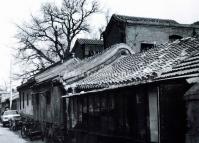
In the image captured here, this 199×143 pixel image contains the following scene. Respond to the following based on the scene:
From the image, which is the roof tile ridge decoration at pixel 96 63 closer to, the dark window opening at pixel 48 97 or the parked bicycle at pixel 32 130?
the dark window opening at pixel 48 97

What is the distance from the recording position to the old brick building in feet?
103

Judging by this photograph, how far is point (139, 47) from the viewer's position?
31828 millimetres

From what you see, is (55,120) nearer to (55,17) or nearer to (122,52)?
(122,52)

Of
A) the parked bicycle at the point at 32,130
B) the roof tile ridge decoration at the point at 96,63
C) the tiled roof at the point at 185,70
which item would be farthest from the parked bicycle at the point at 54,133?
the tiled roof at the point at 185,70

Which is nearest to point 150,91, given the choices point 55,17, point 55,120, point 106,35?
point 55,120

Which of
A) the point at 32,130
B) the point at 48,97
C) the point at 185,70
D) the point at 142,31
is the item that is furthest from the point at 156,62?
the point at 142,31

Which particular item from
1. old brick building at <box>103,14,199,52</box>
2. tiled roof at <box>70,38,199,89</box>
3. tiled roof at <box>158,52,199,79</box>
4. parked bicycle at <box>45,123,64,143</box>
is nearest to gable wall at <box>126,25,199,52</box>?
old brick building at <box>103,14,199,52</box>

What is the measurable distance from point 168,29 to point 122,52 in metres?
14.3

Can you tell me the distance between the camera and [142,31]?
105 ft

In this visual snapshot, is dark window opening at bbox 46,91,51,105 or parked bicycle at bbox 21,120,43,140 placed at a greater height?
dark window opening at bbox 46,91,51,105

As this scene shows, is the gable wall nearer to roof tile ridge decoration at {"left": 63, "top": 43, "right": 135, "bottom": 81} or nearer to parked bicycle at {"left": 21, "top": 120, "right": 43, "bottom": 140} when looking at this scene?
roof tile ridge decoration at {"left": 63, "top": 43, "right": 135, "bottom": 81}

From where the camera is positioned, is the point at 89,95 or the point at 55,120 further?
the point at 55,120

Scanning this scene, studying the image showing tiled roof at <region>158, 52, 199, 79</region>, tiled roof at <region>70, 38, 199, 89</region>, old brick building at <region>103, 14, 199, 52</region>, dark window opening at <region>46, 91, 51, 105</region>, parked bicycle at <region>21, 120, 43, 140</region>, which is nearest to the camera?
tiled roof at <region>158, 52, 199, 79</region>

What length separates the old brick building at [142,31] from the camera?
31.5 metres
